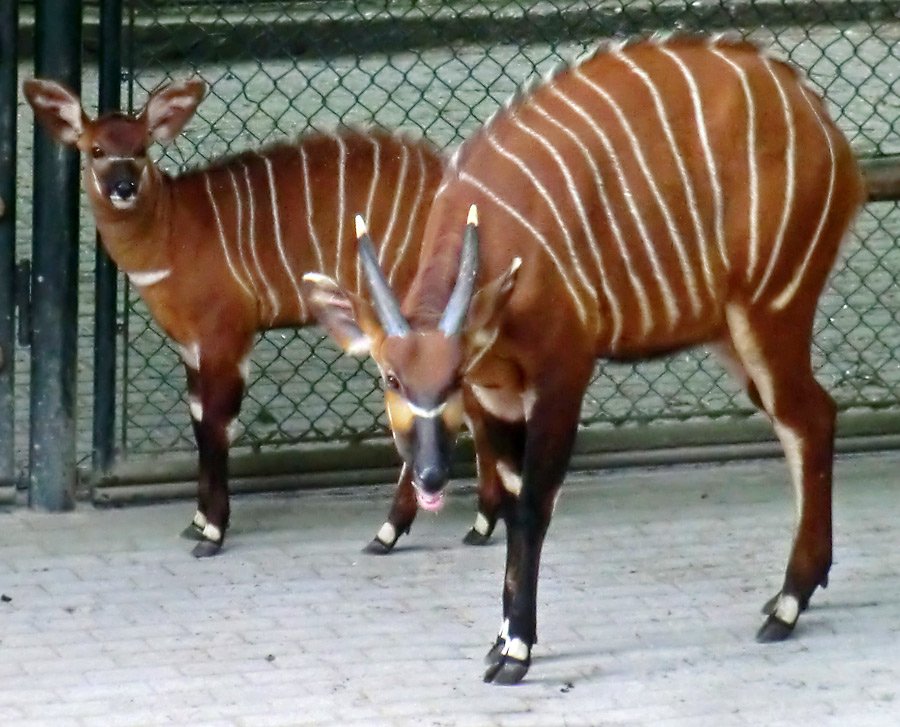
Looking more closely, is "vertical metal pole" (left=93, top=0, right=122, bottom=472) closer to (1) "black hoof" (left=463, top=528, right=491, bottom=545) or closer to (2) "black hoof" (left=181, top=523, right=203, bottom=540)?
(2) "black hoof" (left=181, top=523, right=203, bottom=540)

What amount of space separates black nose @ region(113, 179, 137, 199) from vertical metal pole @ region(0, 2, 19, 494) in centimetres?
47

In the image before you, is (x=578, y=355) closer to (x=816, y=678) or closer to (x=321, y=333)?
(x=816, y=678)

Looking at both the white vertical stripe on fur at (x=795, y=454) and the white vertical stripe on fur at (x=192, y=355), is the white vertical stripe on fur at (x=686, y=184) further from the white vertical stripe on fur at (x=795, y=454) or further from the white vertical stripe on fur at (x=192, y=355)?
the white vertical stripe on fur at (x=192, y=355)

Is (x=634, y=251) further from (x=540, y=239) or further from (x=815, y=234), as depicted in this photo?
(x=815, y=234)

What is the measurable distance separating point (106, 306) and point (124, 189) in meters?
0.57

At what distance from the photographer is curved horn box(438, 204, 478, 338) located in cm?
370

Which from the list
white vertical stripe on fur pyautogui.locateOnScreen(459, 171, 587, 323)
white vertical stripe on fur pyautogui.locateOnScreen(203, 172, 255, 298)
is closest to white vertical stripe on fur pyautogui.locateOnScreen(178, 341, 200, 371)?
white vertical stripe on fur pyautogui.locateOnScreen(203, 172, 255, 298)

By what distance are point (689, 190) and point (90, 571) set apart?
1934mm

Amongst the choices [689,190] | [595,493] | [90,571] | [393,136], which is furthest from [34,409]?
[689,190]

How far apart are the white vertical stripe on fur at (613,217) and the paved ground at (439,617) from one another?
32.6 inches

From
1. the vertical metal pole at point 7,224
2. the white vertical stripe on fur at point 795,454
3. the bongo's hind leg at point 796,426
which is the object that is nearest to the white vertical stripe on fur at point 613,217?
the bongo's hind leg at point 796,426

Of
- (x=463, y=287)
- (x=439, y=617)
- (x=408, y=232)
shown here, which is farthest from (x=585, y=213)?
(x=439, y=617)

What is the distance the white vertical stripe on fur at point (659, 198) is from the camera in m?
4.21

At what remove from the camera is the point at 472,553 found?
499cm
